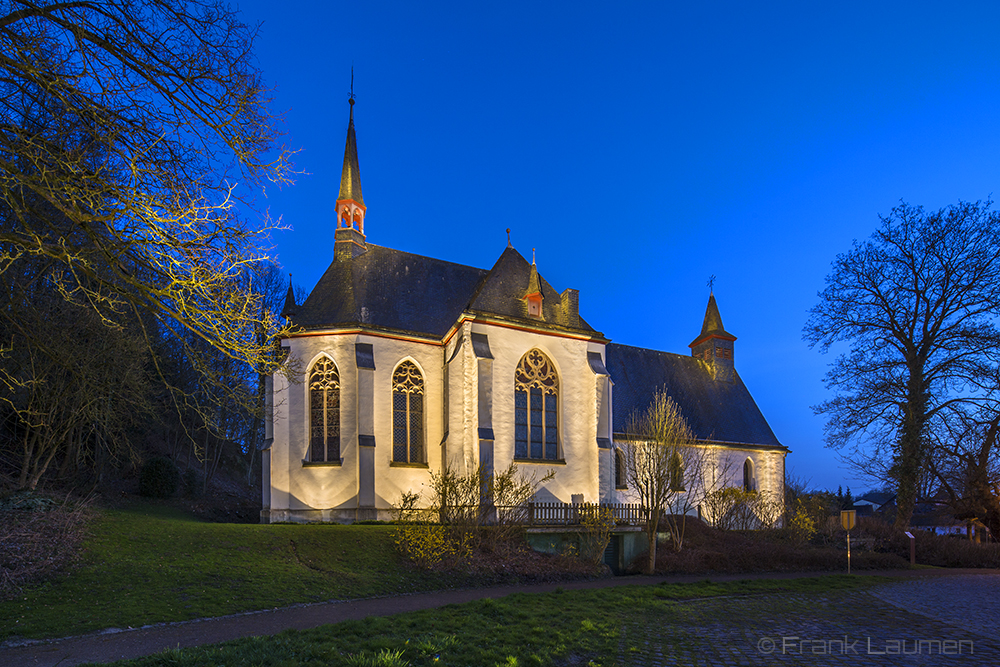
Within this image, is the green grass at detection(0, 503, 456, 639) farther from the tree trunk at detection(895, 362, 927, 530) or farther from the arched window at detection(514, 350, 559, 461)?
the tree trunk at detection(895, 362, 927, 530)

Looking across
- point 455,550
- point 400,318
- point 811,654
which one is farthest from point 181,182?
point 400,318

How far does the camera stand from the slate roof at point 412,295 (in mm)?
22766

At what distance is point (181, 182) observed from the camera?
6328 mm

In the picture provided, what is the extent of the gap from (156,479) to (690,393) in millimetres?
24862

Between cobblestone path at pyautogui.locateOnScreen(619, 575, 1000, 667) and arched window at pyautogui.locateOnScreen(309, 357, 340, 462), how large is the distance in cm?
1334

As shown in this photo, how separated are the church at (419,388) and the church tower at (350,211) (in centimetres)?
6

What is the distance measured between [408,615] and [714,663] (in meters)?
4.67

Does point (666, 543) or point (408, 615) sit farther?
point (666, 543)

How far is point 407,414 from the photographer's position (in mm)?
22469

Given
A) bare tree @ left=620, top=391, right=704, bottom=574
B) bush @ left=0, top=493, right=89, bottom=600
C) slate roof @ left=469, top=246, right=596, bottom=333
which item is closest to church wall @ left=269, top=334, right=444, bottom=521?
slate roof @ left=469, top=246, right=596, bottom=333

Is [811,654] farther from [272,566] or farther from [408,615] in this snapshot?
→ [272,566]

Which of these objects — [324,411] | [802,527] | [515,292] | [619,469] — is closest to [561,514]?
[619,469]

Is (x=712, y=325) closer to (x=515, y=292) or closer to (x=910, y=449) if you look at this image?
(x=910, y=449)

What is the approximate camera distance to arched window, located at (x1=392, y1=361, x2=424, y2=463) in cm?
2216
